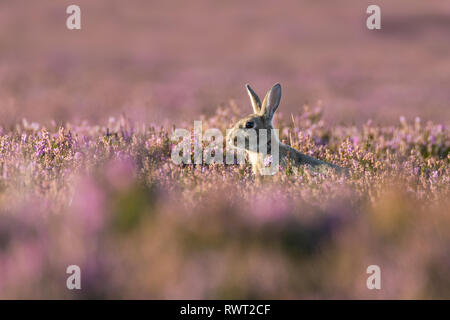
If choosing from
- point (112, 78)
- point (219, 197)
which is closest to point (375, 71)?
point (112, 78)

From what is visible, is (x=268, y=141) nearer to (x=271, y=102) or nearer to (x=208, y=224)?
(x=271, y=102)

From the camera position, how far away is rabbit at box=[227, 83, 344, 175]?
6.66 m

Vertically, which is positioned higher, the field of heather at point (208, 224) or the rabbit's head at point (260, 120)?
the rabbit's head at point (260, 120)

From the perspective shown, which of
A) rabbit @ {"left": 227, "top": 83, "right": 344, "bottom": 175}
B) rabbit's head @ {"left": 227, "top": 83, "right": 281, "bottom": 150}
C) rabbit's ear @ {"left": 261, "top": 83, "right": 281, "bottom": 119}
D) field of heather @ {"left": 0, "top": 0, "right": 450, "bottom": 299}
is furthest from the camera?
rabbit's ear @ {"left": 261, "top": 83, "right": 281, "bottom": 119}

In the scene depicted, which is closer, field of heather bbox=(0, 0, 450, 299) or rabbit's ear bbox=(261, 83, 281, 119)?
field of heather bbox=(0, 0, 450, 299)

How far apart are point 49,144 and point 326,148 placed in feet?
12.9

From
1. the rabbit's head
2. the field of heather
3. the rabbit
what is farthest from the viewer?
the rabbit's head

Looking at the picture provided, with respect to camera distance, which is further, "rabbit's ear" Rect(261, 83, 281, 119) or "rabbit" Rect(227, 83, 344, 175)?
"rabbit's ear" Rect(261, 83, 281, 119)

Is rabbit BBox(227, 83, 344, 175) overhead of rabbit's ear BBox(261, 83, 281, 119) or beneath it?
beneath

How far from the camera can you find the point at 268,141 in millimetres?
7078

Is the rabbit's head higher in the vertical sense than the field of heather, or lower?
higher

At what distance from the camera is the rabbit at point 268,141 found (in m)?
6.66

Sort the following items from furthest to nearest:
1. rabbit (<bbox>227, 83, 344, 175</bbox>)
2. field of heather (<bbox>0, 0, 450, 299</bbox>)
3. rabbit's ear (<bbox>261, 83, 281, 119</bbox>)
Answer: rabbit's ear (<bbox>261, 83, 281, 119</bbox>) → rabbit (<bbox>227, 83, 344, 175</bbox>) → field of heather (<bbox>0, 0, 450, 299</bbox>)
